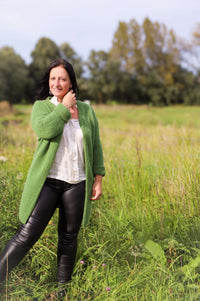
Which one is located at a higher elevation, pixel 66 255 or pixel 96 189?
pixel 96 189

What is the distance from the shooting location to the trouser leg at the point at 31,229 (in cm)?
182

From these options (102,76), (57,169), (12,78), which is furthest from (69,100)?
(102,76)

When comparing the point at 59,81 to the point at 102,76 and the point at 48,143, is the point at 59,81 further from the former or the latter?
the point at 102,76

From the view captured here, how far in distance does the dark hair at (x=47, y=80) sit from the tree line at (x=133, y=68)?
2129 centimetres

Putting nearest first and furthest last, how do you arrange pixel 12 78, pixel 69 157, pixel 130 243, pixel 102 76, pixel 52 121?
pixel 52 121, pixel 69 157, pixel 130 243, pixel 12 78, pixel 102 76

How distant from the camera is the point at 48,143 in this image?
6.01 ft

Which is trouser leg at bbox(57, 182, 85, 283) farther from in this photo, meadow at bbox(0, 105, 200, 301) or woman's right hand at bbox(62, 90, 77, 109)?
woman's right hand at bbox(62, 90, 77, 109)

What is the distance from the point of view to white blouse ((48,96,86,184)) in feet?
5.99

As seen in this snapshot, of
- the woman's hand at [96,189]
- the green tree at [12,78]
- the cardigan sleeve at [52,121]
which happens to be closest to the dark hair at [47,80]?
the cardigan sleeve at [52,121]

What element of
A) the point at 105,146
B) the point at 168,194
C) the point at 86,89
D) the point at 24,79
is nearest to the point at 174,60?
the point at 86,89

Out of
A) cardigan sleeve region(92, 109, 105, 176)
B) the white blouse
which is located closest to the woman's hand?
cardigan sleeve region(92, 109, 105, 176)

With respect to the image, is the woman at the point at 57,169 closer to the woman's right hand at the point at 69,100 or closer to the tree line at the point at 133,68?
the woman's right hand at the point at 69,100

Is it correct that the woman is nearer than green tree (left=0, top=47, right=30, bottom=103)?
Yes

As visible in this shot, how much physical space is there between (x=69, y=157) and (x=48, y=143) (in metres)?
0.15
